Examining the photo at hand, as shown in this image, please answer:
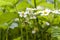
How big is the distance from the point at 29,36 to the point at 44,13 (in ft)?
0.35

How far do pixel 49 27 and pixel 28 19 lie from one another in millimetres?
74

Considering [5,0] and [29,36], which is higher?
[5,0]

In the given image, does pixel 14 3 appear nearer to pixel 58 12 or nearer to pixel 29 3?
pixel 29 3

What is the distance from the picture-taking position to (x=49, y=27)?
20.8 inches

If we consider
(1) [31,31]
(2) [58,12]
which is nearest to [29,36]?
(1) [31,31]

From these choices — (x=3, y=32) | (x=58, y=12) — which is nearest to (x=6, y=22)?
→ (x=3, y=32)

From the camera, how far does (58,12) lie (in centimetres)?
46

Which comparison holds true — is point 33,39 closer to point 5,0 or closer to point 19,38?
point 19,38

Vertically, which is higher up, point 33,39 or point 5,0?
point 5,0

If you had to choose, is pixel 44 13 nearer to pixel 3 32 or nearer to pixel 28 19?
pixel 28 19

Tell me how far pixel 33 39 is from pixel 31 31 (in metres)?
0.03

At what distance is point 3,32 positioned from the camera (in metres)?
0.55

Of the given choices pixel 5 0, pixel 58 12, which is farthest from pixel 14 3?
pixel 58 12

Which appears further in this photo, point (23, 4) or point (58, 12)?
point (23, 4)
